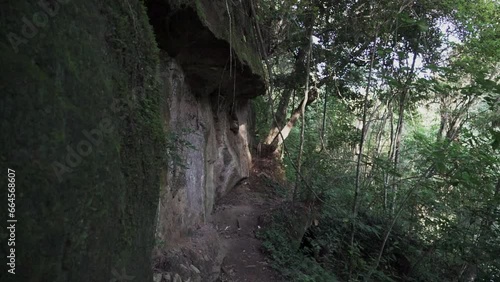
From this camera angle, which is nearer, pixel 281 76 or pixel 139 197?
pixel 139 197

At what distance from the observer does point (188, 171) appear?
214 inches

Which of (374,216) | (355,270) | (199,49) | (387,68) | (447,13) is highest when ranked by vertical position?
(447,13)

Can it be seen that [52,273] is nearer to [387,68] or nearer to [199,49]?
[199,49]

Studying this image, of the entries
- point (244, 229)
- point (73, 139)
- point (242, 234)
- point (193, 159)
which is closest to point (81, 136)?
point (73, 139)

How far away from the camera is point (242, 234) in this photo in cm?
663

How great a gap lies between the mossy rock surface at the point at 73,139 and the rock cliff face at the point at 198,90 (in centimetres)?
177

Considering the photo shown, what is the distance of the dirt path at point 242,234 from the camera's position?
5422mm

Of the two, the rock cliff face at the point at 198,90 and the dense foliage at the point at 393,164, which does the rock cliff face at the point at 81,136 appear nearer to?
the rock cliff face at the point at 198,90

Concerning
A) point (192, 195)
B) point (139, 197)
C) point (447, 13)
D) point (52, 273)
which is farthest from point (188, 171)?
point (447, 13)

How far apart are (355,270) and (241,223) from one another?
2345mm

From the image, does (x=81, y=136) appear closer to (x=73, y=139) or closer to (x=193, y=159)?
(x=73, y=139)

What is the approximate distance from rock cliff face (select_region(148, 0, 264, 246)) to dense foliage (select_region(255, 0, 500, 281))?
66 cm

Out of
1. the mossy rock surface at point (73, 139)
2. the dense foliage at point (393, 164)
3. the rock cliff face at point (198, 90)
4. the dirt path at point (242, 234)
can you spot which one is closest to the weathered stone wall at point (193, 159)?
the rock cliff face at point (198, 90)

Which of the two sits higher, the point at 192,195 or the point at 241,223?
the point at 192,195
